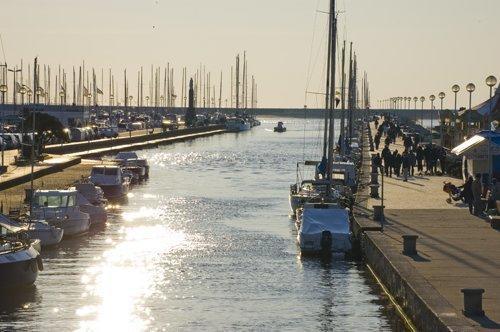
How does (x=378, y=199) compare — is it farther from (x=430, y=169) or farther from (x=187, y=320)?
(x=187, y=320)

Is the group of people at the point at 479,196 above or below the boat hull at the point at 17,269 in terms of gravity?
above

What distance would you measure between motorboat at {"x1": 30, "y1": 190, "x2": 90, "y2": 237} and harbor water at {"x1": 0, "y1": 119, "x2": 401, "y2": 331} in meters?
0.56

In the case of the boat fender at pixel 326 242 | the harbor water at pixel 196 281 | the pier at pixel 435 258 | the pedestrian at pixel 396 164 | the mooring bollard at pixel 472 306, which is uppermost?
the pedestrian at pixel 396 164

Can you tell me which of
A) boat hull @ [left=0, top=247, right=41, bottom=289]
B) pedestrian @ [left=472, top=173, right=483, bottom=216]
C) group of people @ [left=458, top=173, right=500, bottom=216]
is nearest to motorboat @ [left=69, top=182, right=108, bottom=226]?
group of people @ [left=458, top=173, right=500, bottom=216]

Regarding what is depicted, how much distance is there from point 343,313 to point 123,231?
21.0m

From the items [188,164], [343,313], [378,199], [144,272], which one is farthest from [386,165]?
[188,164]

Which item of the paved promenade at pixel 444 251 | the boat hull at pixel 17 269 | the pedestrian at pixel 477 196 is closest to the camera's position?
the paved promenade at pixel 444 251

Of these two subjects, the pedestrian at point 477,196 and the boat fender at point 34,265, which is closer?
the boat fender at point 34,265

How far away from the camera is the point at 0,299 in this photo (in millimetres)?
35125

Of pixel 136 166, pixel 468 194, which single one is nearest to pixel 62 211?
pixel 468 194

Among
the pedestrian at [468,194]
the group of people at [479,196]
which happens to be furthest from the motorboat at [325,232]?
the pedestrian at [468,194]

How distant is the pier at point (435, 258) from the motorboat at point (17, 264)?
9923 millimetres

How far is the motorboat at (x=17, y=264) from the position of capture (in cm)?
3478

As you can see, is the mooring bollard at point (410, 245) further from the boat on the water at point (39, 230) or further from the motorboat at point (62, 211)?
the motorboat at point (62, 211)
